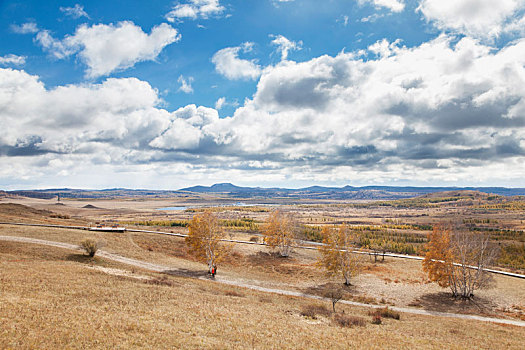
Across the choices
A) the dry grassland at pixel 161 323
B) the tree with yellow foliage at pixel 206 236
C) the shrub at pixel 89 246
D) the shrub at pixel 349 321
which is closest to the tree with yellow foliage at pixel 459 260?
the dry grassland at pixel 161 323

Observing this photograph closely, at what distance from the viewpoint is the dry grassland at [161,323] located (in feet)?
60.8

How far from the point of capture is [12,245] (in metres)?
50.2

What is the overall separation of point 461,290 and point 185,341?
56277 mm

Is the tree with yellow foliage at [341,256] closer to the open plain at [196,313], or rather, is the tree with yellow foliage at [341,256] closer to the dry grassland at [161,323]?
the open plain at [196,313]

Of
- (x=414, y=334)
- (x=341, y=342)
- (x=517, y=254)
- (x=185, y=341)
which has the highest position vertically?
(x=185, y=341)

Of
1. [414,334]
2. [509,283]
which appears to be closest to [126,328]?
[414,334]

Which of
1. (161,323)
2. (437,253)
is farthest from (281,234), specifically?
(161,323)

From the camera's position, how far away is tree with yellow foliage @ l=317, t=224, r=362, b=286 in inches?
2463

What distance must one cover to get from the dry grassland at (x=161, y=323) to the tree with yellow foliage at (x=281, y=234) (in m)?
49.9

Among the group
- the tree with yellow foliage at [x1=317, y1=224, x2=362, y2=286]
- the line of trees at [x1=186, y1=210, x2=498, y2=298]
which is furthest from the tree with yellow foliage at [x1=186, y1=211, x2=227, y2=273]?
the tree with yellow foliage at [x1=317, y1=224, x2=362, y2=286]

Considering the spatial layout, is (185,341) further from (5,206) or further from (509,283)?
(5,206)

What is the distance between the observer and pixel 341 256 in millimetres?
63844

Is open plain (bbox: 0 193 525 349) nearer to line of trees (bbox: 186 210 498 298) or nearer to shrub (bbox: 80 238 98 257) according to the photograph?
shrub (bbox: 80 238 98 257)

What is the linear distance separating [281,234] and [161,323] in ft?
222
